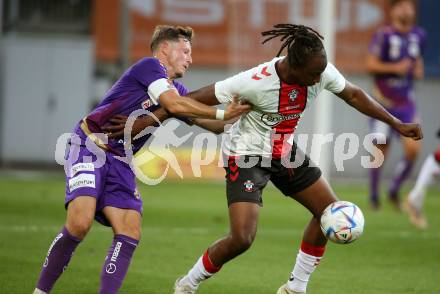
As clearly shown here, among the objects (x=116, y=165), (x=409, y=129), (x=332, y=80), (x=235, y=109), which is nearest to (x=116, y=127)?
(x=116, y=165)

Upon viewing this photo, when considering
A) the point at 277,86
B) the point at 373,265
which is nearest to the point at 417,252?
the point at 373,265

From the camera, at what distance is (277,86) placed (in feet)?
23.6

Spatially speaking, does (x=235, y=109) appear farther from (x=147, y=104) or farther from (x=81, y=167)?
(x=81, y=167)

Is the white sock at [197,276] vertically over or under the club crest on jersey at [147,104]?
under

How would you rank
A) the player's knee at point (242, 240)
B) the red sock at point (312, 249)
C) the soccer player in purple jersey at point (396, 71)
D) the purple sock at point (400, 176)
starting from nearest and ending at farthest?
the player's knee at point (242, 240) < the red sock at point (312, 249) < the purple sock at point (400, 176) < the soccer player in purple jersey at point (396, 71)

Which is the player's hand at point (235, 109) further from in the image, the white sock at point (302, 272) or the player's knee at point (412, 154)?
the player's knee at point (412, 154)

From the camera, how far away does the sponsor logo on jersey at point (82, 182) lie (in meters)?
6.92

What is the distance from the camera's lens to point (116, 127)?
717 centimetres

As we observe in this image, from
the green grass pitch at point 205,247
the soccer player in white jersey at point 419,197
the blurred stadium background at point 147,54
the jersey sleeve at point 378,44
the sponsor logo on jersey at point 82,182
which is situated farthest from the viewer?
the jersey sleeve at point 378,44

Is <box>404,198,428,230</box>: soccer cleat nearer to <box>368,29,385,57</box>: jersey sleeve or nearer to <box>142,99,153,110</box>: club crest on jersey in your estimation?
<box>368,29,385,57</box>: jersey sleeve

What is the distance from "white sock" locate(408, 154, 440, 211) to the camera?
13.6 meters

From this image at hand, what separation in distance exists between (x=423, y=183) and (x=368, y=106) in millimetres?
6386

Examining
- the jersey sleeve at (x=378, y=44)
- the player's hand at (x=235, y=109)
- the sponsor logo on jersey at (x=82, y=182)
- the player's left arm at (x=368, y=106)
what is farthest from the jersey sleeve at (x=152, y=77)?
the jersey sleeve at (x=378, y=44)

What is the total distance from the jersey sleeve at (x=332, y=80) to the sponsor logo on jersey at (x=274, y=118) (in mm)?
→ 335
